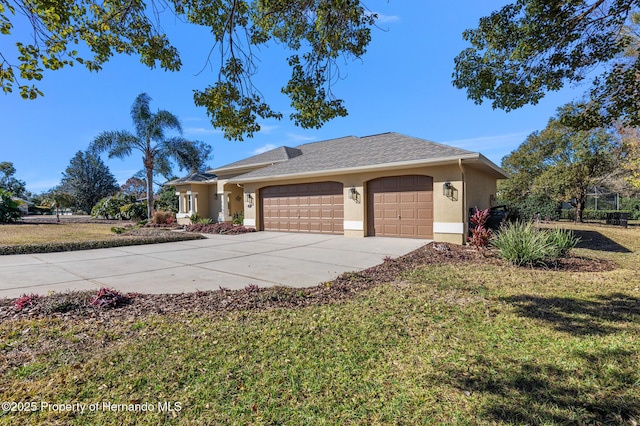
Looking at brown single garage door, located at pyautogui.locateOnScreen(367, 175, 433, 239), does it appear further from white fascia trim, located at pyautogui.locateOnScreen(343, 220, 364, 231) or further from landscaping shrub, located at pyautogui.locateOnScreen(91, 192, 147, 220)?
landscaping shrub, located at pyautogui.locateOnScreen(91, 192, 147, 220)

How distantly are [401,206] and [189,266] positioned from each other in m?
8.36

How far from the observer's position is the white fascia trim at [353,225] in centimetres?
1309

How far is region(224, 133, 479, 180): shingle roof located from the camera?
11.5 m

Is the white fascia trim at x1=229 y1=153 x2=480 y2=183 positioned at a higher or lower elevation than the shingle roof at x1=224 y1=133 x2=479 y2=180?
lower

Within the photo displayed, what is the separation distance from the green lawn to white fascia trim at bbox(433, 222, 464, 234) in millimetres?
6152

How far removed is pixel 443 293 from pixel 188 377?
401 centimetres

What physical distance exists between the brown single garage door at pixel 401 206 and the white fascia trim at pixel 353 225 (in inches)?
16.5

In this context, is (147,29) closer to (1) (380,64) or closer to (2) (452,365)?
(1) (380,64)

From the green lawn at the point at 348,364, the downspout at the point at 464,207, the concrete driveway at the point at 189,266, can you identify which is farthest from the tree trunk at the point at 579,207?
the green lawn at the point at 348,364

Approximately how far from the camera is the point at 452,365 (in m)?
2.94

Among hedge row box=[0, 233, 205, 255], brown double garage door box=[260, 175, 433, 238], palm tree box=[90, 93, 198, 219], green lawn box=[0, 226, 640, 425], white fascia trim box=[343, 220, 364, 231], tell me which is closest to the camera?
green lawn box=[0, 226, 640, 425]

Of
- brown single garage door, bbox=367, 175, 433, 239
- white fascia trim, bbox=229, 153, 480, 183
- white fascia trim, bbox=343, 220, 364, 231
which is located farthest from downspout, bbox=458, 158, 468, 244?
white fascia trim, bbox=343, 220, 364, 231

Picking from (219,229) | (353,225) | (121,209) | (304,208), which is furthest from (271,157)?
(121,209)

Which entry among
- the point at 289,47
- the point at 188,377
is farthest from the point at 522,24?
the point at 188,377
